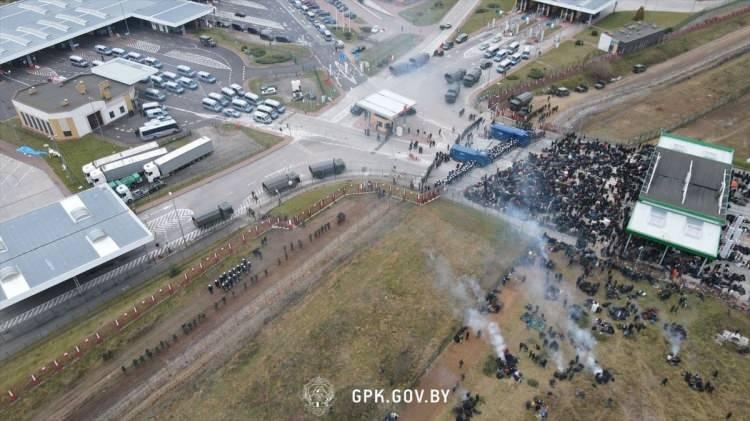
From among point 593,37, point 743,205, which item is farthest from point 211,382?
point 593,37

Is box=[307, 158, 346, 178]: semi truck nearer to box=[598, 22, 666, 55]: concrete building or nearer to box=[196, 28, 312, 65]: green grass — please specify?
box=[196, 28, 312, 65]: green grass

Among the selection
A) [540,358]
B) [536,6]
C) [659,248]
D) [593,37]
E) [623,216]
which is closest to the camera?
[540,358]

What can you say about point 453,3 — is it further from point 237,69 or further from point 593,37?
point 237,69

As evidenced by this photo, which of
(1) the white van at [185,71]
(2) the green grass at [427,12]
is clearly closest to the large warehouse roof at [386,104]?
(1) the white van at [185,71]

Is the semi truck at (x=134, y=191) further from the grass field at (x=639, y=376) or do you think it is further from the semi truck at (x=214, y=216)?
the grass field at (x=639, y=376)

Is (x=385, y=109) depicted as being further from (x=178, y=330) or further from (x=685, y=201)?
(x=178, y=330)

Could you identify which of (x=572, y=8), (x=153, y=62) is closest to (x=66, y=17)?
(x=153, y=62)
